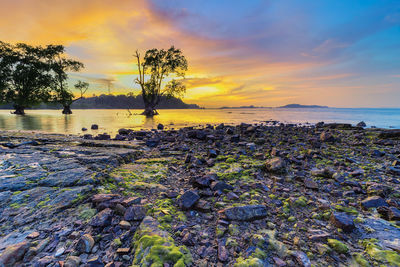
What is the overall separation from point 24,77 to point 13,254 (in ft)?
211

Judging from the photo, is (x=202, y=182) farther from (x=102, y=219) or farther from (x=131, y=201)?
(x=102, y=219)

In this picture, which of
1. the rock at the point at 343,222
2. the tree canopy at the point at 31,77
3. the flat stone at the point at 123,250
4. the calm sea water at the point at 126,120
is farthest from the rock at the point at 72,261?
the tree canopy at the point at 31,77

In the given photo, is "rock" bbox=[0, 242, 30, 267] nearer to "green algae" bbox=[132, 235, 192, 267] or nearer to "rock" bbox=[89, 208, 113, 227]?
"rock" bbox=[89, 208, 113, 227]

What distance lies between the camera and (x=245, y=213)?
3.02 meters

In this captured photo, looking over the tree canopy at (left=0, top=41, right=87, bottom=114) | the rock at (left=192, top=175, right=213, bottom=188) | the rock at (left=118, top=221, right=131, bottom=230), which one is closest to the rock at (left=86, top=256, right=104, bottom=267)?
the rock at (left=118, top=221, right=131, bottom=230)

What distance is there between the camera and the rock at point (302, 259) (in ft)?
6.75

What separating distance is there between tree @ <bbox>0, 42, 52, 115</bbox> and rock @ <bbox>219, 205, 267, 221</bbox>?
6452cm

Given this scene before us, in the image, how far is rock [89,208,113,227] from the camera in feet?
8.58

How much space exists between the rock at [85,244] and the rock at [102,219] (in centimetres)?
28

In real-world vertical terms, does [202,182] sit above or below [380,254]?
above

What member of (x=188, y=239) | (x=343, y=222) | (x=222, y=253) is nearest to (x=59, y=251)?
(x=188, y=239)

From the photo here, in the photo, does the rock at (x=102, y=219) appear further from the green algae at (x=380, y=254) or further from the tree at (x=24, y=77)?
the tree at (x=24, y=77)

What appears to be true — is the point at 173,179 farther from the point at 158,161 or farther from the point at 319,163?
the point at 319,163

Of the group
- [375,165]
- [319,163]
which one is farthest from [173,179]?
[375,165]
